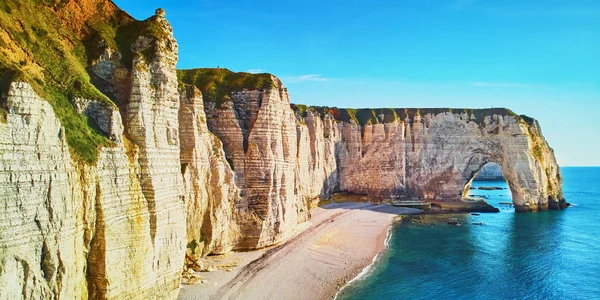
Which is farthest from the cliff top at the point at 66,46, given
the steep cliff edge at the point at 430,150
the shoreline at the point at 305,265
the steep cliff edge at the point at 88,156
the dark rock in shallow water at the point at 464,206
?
the dark rock in shallow water at the point at 464,206

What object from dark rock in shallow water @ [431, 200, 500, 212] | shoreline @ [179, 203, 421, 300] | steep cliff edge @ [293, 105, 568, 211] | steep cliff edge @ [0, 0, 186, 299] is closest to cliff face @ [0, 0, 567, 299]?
steep cliff edge @ [0, 0, 186, 299]

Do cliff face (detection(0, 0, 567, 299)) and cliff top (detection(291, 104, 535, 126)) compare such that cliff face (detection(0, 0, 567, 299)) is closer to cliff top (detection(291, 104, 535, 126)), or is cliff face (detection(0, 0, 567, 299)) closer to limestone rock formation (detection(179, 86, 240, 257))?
limestone rock formation (detection(179, 86, 240, 257))

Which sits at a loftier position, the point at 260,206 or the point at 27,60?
the point at 27,60

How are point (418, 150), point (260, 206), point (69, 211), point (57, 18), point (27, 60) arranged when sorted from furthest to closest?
point (418, 150), point (260, 206), point (57, 18), point (27, 60), point (69, 211)

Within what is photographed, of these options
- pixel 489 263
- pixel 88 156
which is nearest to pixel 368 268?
pixel 489 263

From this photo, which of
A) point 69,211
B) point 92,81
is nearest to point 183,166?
point 92,81

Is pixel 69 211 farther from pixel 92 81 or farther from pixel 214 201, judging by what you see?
pixel 214 201
